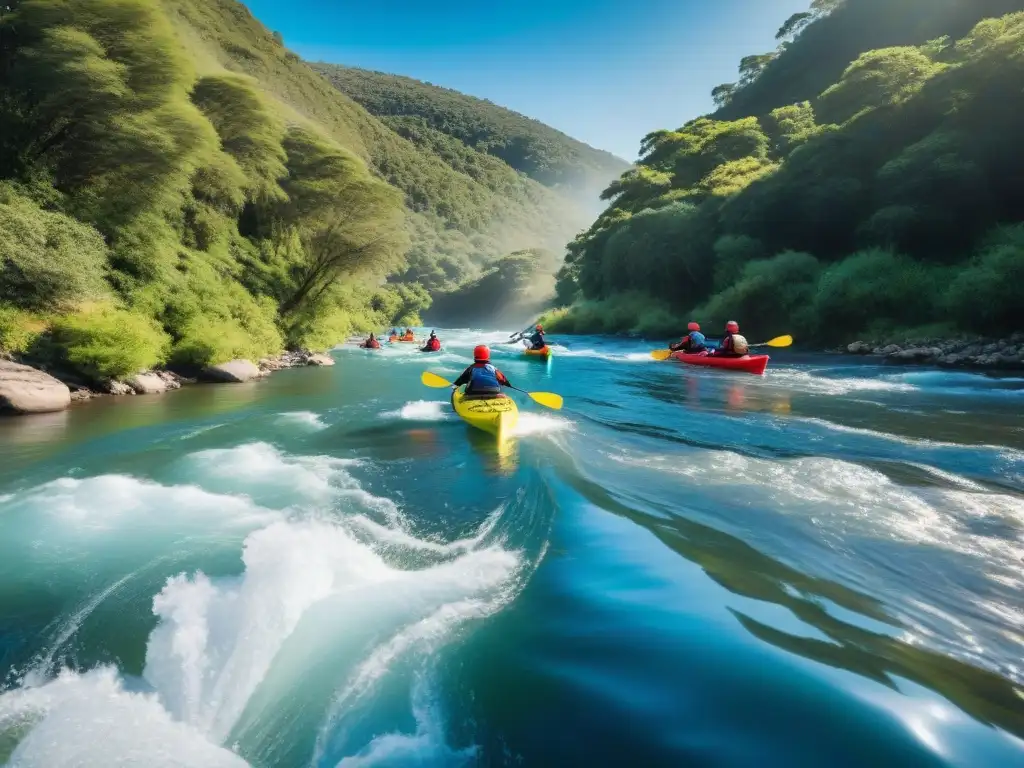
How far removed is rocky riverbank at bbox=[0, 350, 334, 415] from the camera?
385 inches

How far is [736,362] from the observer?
51.7ft

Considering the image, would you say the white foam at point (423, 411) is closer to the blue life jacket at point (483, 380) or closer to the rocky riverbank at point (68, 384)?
the blue life jacket at point (483, 380)

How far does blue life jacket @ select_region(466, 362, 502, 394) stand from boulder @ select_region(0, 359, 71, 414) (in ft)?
26.3

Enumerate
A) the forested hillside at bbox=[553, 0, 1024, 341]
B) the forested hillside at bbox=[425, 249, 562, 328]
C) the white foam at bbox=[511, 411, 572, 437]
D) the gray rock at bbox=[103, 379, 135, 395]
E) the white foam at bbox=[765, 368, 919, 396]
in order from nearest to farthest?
the white foam at bbox=[511, 411, 572, 437], the gray rock at bbox=[103, 379, 135, 395], the white foam at bbox=[765, 368, 919, 396], the forested hillside at bbox=[553, 0, 1024, 341], the forested hillside at bbox=[425, 249, 562, 328]

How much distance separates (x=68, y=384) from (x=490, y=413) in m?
9.39

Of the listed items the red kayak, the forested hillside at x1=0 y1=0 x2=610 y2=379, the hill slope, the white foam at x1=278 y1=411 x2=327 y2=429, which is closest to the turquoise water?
Result: the white foam at x1=278 y1=411 x2=327 y2=429

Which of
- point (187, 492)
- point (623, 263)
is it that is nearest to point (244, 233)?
point (187, 492)

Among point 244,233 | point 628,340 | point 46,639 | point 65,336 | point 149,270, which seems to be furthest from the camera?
point 628,340

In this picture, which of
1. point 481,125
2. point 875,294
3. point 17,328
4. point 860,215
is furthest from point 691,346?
point 481,125

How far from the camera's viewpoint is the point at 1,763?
2.33 m

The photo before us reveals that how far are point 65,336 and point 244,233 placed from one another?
11867 mm

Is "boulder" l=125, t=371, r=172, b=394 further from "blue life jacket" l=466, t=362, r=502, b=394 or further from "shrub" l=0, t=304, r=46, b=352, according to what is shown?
"blue life jacket" l=466, t=362, r=502, b=394

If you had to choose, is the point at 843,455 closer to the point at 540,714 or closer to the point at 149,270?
the point at 540,714

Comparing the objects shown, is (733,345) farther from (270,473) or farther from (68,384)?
(68,384)
